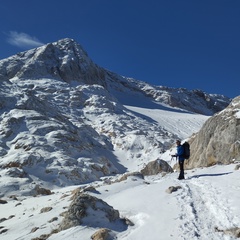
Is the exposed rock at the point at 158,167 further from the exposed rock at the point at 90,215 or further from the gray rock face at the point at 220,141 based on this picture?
the exposed rock at the point at 90,215

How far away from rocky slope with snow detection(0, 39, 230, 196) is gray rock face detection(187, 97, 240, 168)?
52.3 feet

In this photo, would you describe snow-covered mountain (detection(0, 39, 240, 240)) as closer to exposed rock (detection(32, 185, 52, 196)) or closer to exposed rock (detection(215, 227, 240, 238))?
exposed rock (detection(215, 227, 240, 238))

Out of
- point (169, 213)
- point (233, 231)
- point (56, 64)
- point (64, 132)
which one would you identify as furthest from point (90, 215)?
point (56, 64)

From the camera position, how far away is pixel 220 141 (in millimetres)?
26750

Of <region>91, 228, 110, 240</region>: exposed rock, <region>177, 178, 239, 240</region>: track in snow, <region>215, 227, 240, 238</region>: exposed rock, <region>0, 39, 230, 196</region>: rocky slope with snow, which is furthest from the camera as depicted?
<region>0, 39, 230, 196</region>: rocky slope with snow

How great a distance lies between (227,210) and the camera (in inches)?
426

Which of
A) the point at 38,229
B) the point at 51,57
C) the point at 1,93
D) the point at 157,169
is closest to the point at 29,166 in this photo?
the point at 157,169

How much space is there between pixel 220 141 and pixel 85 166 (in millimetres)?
25250

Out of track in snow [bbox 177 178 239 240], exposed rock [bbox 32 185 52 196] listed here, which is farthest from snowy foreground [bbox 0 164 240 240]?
exposed rock [bbox 32 185 52 196]

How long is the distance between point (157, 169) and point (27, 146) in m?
26.8

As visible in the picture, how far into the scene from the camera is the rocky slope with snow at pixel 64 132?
44809mm

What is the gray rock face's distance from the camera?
82.6ft

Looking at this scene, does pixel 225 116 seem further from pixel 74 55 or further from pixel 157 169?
pixel 74 55

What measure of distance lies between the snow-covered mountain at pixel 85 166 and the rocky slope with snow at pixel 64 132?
18 centimetres
